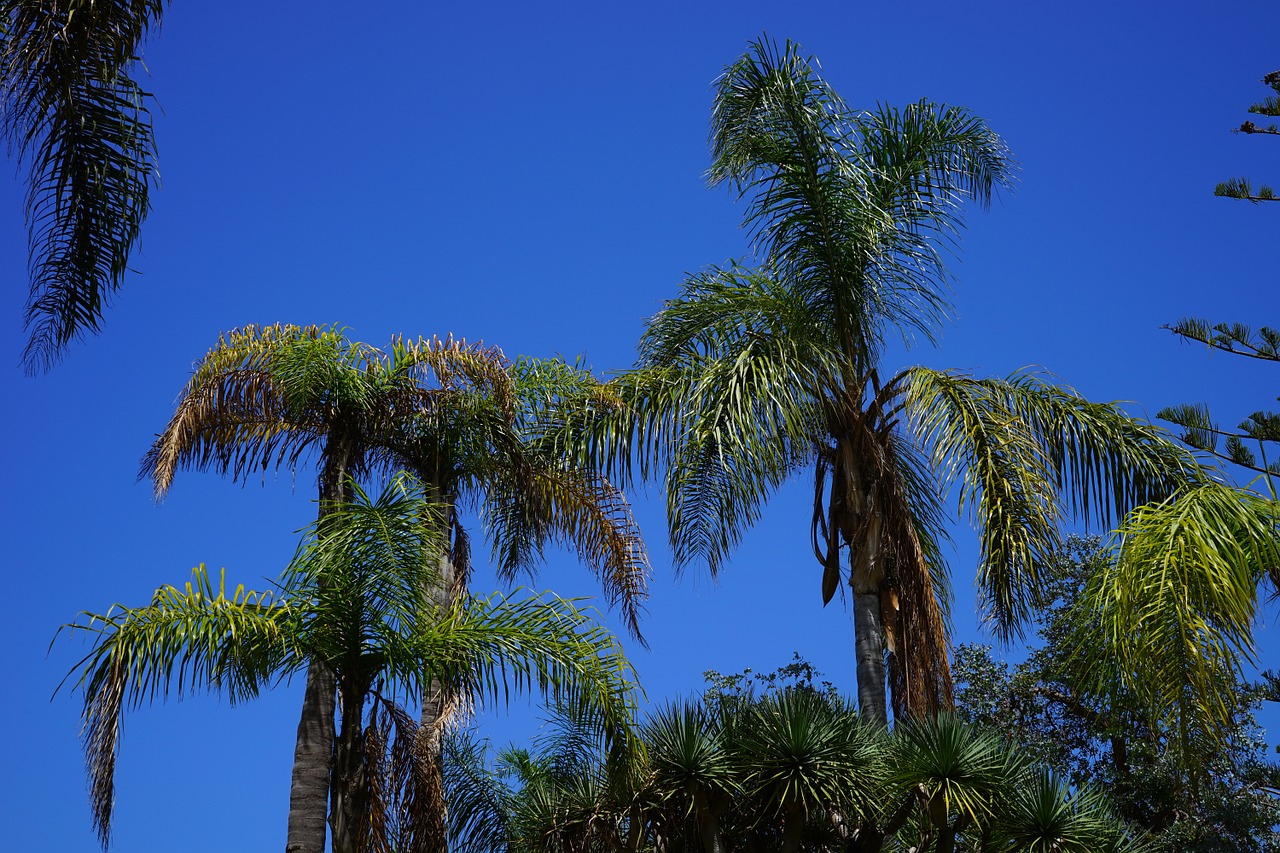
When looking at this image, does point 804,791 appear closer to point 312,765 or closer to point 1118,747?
point 312,765

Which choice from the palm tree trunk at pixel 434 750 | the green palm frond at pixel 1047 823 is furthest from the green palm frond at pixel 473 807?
the green palm frond at pixel 1047 823

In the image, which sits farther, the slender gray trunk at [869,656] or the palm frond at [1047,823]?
the slender gray trunk at [869,656]

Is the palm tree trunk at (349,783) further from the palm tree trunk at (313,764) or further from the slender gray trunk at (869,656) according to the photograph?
the slender gray trunk at (869,656)

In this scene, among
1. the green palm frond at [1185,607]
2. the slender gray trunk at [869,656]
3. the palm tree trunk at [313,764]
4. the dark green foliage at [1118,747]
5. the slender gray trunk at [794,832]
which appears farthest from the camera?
the dark green foliage at [1118,747]

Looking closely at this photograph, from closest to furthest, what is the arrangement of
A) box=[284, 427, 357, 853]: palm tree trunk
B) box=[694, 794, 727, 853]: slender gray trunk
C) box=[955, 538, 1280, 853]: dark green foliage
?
box=[284, 427, 357, 853]: palm tree trunk, box=[694, 794, 727, 853]: slender gray trunk, box=[955, 538, 1280, 853]: dark green foliage

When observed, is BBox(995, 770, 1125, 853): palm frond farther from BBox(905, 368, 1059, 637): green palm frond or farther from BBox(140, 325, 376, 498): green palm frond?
BBox(140, 325, 376, 498): green palm frond

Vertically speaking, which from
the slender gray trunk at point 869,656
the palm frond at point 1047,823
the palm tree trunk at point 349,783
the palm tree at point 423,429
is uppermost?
the palm tree at point 423,429

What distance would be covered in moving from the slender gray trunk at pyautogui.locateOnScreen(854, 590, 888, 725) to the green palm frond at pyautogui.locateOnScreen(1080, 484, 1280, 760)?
307cm

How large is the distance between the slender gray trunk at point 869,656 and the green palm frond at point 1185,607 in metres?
3.07

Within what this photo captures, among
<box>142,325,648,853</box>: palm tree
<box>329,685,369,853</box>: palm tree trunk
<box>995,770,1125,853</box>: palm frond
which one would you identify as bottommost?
<box>995,770,1125,853</box>: palm frond

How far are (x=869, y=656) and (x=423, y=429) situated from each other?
16.6 feet

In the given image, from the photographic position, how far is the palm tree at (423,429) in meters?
13.4

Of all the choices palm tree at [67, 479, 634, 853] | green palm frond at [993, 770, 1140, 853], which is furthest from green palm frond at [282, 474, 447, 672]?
green palm frond at [993, 770, 1140, 853]

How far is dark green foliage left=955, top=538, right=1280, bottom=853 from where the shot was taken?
57.4 feet
